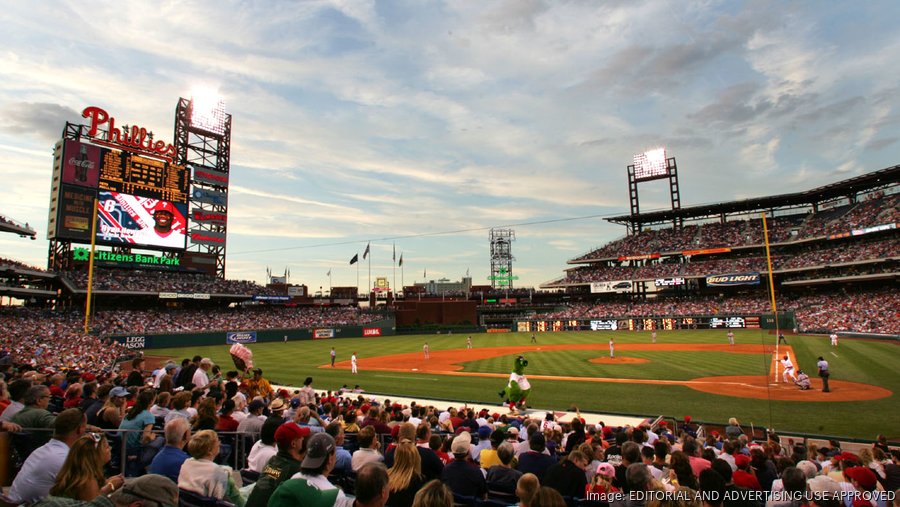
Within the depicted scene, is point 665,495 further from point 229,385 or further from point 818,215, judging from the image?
point 818,215

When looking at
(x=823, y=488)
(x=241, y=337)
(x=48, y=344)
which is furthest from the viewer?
(x=241, y=337)

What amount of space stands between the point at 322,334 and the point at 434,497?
60.1 meters

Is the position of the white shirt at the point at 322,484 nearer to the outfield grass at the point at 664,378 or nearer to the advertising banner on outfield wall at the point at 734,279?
the outfield grass at the point at 664,378

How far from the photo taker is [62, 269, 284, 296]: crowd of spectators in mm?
50309

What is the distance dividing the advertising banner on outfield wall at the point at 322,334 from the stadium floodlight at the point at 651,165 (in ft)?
187

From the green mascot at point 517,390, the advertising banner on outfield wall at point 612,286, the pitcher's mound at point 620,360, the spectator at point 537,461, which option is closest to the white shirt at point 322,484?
the spectator at point 537,461

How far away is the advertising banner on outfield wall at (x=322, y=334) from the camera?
59625 millimetres

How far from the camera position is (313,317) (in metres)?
67.5

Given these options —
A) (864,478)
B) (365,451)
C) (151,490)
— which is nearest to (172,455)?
(151,490)

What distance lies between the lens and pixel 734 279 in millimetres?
61719

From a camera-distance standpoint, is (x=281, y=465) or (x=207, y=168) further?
(x=207, y=168)

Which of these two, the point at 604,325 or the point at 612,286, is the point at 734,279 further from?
the point at 604,325

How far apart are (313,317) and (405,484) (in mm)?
66600

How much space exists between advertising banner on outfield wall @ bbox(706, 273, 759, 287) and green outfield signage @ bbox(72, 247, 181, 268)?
69643mm
